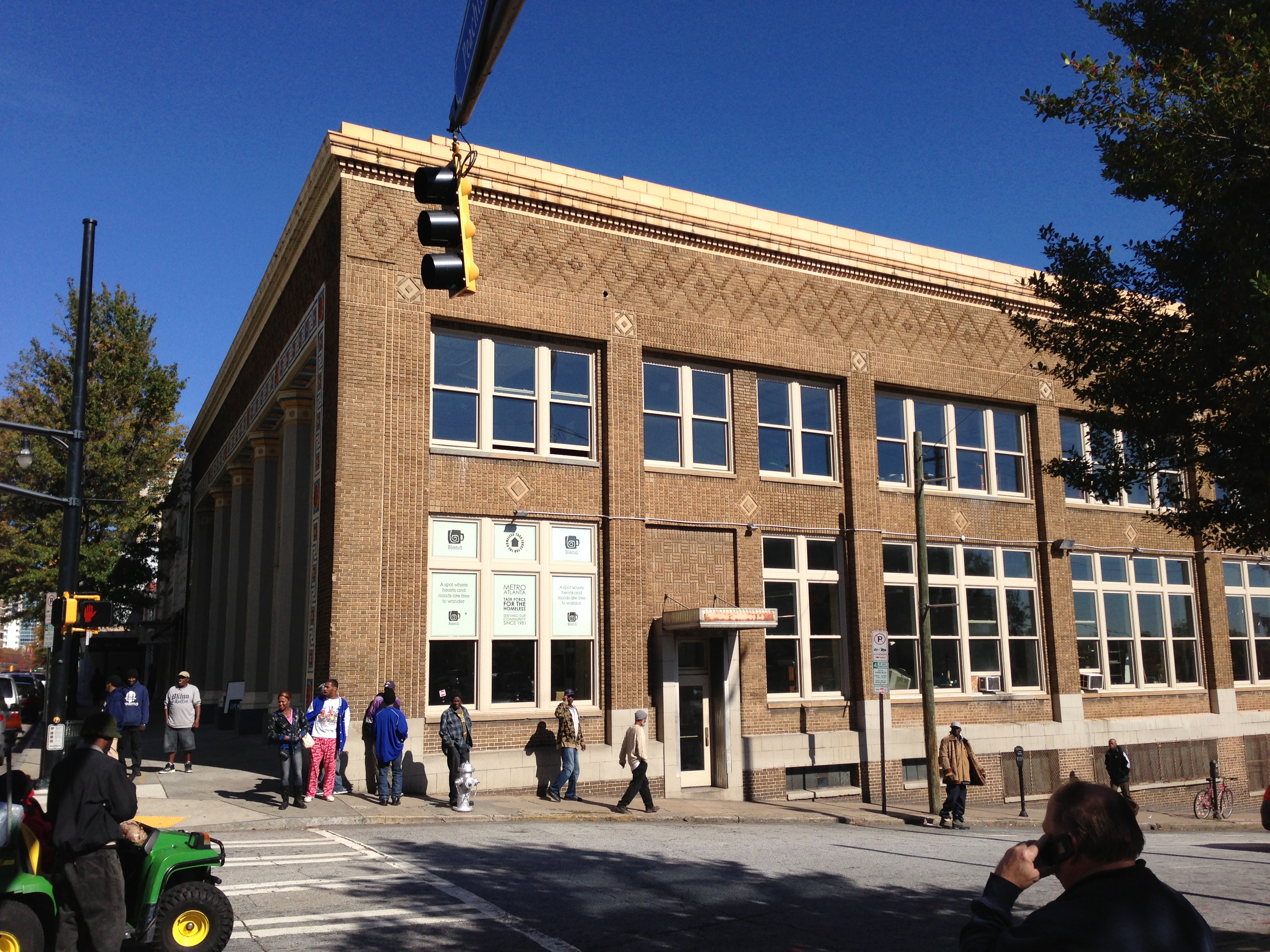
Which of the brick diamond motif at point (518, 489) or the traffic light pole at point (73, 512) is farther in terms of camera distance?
the brick diamond motif at point (518, 489)

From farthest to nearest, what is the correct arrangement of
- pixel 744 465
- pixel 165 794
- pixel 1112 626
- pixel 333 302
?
pixel 1112 626 < pixel 744 465 < pixel 333 302 < pixel 165 794

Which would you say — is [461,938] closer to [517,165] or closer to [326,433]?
[326,433]

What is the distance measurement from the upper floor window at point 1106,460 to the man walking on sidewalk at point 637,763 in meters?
7.87

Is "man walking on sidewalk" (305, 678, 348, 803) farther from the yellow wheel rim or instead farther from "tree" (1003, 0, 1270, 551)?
"tree" (1003, 0, 1270, 551)

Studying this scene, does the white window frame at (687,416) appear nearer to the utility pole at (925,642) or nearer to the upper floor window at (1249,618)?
the utility pole at (925,642)

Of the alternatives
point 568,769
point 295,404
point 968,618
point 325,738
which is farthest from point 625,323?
point 968,618

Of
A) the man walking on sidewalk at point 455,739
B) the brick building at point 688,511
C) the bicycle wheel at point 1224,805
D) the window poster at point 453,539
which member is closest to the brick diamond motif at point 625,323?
the brick building at point 688,511

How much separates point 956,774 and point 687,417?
8390mm

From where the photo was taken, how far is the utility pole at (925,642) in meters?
20.1

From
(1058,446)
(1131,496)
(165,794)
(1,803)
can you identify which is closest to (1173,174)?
(1,803)

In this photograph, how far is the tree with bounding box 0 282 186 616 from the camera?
121ft

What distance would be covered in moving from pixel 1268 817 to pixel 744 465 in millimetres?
13639

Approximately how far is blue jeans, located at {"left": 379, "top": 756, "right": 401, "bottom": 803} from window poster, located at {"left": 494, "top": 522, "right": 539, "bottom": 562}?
14.5ft

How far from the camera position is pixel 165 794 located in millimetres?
16297
